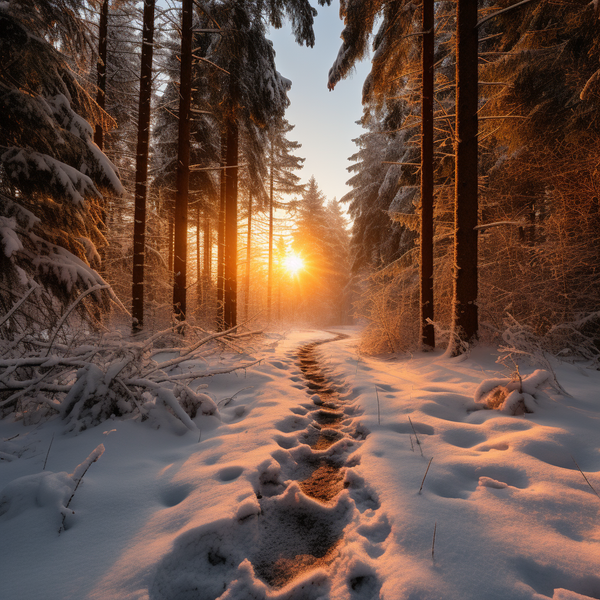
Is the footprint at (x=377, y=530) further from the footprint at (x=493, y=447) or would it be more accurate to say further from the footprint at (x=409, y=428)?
the footprint at (x=409, y=428)

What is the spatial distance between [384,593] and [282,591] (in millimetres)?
438

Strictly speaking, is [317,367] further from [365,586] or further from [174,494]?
[365,586]

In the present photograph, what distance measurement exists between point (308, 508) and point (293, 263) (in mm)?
31934

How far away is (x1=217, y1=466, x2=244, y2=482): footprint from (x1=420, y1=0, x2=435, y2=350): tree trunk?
5604 millimetres

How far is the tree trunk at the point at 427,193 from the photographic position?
Answer: 6578mm

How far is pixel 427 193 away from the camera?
6918mm

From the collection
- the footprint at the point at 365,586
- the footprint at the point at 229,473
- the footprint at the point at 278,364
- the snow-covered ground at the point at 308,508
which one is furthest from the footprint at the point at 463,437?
the footprint at the point at 278,364

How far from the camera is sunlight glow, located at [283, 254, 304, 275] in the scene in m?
32.3

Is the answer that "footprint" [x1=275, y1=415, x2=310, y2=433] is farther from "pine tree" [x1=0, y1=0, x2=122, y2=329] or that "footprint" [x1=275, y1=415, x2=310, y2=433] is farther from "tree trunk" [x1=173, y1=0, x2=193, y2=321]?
"tree trunk" [x1=173, y1=0, x2=193, y2=321]

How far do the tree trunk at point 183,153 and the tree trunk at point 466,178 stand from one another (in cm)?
602

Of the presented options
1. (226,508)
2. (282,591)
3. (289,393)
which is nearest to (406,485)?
(282,591)

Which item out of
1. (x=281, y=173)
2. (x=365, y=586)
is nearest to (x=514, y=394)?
(x=365, y=586)

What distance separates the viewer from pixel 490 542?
1422 millimetres

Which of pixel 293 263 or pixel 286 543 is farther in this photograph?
pixel 293 263
